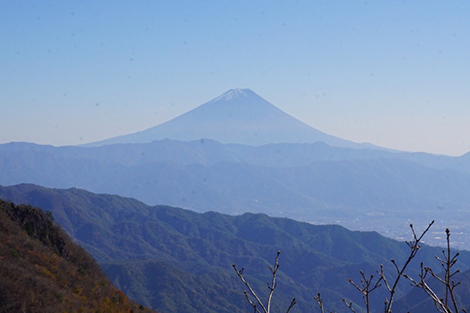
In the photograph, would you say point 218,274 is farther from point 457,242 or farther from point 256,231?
point 457,242

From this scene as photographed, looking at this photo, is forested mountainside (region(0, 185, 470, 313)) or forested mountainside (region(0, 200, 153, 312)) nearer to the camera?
forested mountainside (region(0, 200, 153, 312))

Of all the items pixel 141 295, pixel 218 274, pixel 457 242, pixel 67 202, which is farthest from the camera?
pixel 457 242

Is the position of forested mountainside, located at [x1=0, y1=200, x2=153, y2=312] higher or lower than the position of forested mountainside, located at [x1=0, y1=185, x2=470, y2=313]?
higher

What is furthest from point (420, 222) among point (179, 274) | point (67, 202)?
point (179, 274)

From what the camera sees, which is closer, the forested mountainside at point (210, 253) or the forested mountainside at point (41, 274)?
the forested mountainside at point (41, 274)

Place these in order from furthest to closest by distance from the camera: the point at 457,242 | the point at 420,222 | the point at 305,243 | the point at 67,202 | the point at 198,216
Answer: the point at 420,222 < the point at 457,242 < the point at 198,216 < the point at 305,243 < the point at 67,202
